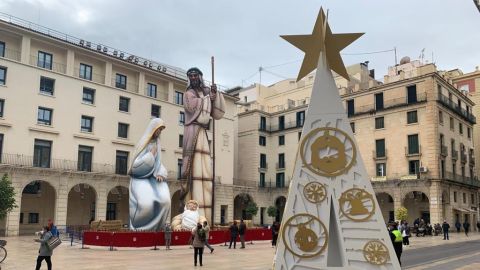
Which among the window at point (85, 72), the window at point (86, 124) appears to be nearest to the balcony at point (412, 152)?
the window at point (86, 124)

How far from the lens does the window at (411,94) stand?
149 feet

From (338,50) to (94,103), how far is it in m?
33.0

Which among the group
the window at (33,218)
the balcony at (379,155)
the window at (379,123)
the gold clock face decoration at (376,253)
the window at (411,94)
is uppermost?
the window at (411,94)

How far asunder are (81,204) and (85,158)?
4.36 m

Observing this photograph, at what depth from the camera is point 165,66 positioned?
49531 millimetres

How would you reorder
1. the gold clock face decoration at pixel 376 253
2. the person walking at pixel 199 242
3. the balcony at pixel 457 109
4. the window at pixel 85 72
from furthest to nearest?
the balcony at pixel 457 109 < the window at pixel 85 72 < the person walking at pixel 199 242 < the gold clock face decoration at pixel 376 253

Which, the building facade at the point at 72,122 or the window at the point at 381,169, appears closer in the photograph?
the building facade at the point at 72,122

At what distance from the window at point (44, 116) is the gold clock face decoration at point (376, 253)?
3242 cm

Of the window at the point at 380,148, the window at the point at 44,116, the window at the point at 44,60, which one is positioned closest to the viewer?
the window at the point at 44,116

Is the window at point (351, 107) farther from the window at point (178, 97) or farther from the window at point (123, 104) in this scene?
the window at point (123, 104)

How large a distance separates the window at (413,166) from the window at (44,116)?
33433 millimetres

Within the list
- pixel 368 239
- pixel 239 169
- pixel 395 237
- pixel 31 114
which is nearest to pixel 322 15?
pixel 368 239

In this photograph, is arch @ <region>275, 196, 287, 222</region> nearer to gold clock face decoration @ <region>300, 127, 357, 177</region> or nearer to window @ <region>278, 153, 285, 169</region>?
A: window @ <region>278, 153, 285, 169</region>

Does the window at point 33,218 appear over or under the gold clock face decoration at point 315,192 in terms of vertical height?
under
